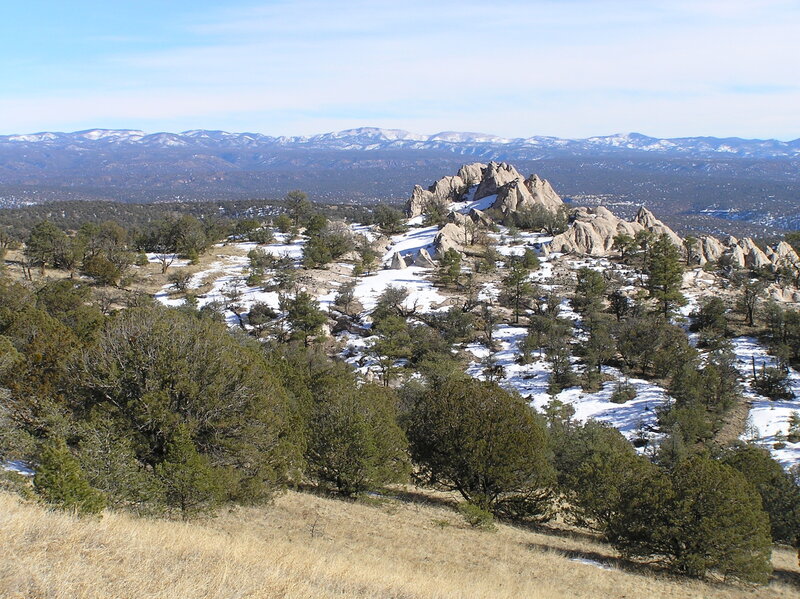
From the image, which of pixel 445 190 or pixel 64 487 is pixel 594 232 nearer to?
pixel 445 190

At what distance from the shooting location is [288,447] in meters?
18.8

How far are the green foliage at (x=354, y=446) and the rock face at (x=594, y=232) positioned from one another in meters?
62.9

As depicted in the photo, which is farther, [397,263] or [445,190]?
[445,190]

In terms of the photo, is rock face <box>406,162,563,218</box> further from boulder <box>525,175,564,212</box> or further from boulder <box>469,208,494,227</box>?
boulder <box>469,208,494,227</box>

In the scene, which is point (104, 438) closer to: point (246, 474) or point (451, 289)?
point (246, 474)

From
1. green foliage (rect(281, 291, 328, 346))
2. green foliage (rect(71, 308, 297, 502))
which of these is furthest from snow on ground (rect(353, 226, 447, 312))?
green foliage (rect(71, 308, 297, 502))

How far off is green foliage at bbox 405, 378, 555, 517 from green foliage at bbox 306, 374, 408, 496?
1.40m

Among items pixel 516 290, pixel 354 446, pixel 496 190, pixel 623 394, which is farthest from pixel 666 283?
pixel 354 446

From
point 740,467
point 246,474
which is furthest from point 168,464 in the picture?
point 740,467

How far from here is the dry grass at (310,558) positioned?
346 inches

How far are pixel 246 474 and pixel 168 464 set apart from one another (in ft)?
10.8

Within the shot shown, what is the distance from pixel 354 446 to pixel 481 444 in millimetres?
4955

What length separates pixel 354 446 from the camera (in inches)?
868

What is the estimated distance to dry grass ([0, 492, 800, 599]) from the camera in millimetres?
8789
